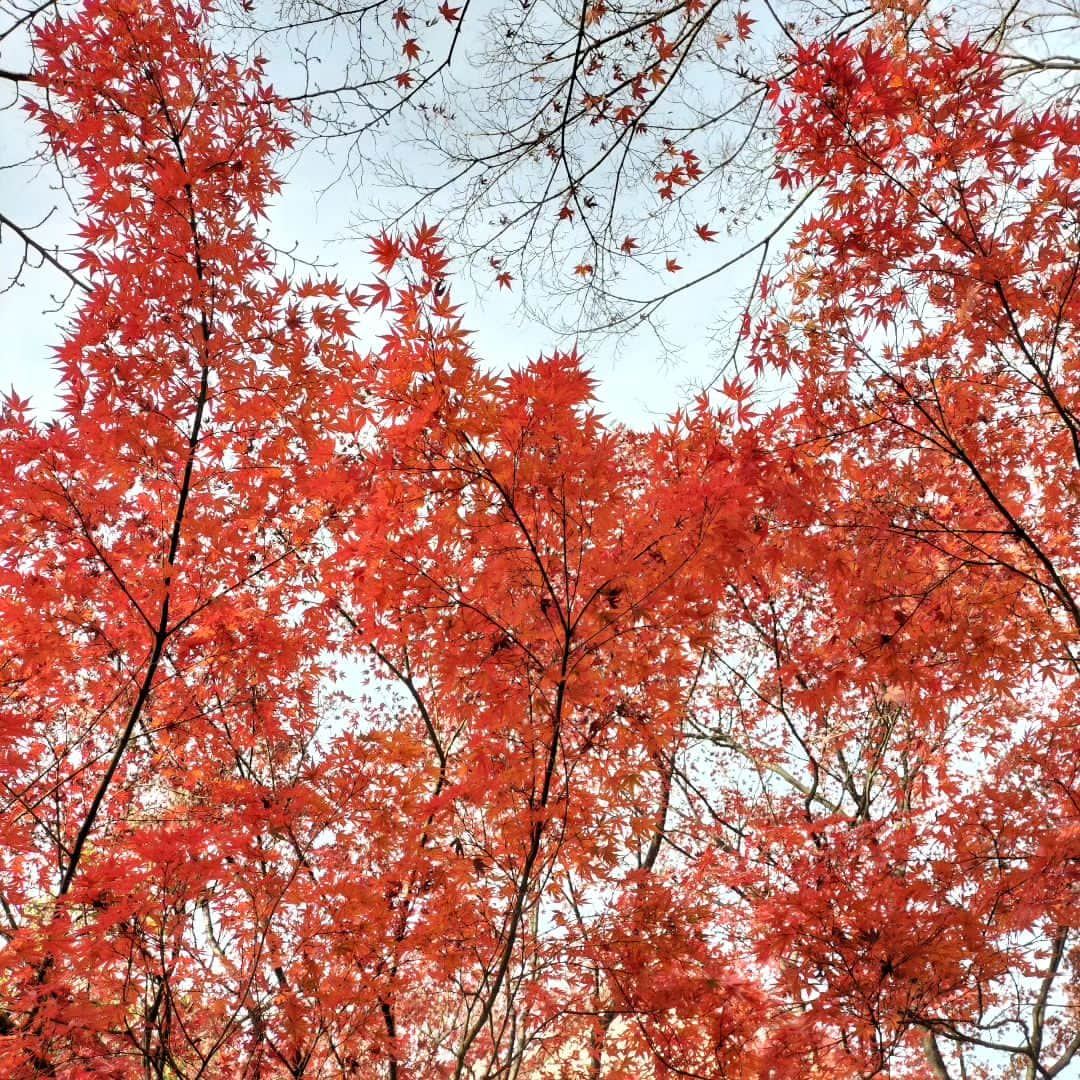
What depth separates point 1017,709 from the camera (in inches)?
323

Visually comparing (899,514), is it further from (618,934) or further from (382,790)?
(382,790)

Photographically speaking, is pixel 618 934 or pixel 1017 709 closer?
pixel 618 934

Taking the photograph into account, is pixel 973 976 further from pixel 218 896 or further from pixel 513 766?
pixel 218 896

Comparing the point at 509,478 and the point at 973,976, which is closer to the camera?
the point at 509,478

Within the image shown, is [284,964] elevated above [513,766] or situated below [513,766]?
below

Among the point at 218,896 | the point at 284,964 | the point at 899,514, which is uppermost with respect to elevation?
the point at 899,514

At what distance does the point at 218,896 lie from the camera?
14.9 ft

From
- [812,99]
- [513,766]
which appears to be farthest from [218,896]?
[812,99]

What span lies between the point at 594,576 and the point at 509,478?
2.14 ft

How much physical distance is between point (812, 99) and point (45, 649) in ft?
17.3

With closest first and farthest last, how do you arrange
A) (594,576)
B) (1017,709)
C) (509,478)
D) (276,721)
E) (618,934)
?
1. (509,478)
2. (594,576)
3. (618,934)
4. (276,721)
5. (1017,709)

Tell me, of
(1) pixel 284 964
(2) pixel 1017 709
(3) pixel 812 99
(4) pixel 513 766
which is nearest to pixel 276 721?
(1) pixel 284 964

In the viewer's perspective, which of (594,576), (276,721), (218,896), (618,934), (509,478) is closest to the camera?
(509,478)

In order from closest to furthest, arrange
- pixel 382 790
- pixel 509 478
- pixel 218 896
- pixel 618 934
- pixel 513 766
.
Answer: pixel 509 478
pixel 513 766
pixel 618 934
pixel 218 896
pixel 382 790
